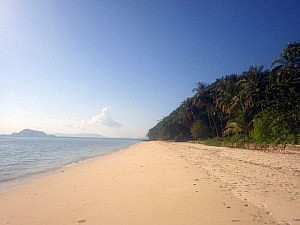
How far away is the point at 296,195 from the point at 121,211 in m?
5.07

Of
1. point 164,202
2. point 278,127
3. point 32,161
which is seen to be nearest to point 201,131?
point 278,127

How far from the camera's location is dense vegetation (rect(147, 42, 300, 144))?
1029 inches

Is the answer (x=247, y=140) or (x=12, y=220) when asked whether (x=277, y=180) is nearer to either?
(x=12, y=220)

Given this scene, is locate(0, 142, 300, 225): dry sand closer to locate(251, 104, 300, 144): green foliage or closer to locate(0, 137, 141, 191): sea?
locate(0, 137, 141, 191): sea

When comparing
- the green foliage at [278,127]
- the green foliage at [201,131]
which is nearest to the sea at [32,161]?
the green foliage at [278,127]

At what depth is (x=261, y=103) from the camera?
34875 mm

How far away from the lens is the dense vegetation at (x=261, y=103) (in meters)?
26.1

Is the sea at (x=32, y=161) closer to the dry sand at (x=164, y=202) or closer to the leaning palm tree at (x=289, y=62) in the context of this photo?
the dry sand at (x=164, y=202)

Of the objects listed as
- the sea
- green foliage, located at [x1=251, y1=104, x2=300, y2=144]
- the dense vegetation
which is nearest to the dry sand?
the sea

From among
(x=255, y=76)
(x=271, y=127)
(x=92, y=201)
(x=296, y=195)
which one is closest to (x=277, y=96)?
(x=255, y=76)

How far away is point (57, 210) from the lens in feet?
23.6

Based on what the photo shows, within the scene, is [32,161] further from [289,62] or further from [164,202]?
[289,62]

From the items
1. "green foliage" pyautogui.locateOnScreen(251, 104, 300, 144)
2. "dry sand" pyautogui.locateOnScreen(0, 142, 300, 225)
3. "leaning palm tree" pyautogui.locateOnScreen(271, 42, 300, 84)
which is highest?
"leaning palm tree" pyautogui.locateOnScreen(271, 42, 300, 84)

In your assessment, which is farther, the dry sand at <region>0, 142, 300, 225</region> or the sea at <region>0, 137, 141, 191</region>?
the sea at <region>0, 137, 141, 191</region>
